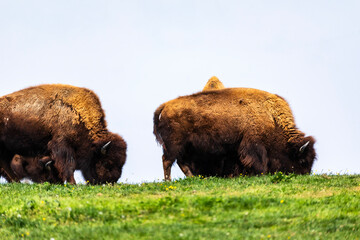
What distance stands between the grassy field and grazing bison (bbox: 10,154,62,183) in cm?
454

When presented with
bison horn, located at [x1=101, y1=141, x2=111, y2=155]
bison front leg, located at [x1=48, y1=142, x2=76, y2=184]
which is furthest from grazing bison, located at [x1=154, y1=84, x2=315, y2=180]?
bison front leg, located at [x1=48, y1=142, x2=76, y2=184]

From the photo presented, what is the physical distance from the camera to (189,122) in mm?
16703

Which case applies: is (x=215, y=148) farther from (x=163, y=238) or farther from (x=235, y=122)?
(x=163, y=238)

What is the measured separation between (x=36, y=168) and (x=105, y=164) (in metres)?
2.01

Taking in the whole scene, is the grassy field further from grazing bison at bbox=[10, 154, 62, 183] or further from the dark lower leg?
the dark lower leg

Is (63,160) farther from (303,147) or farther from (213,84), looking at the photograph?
(213,84)

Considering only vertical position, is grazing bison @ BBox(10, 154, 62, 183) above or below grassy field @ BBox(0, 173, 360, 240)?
below

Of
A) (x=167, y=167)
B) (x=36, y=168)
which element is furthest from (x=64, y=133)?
(x=167, y=167)

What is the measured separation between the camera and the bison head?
627 inches

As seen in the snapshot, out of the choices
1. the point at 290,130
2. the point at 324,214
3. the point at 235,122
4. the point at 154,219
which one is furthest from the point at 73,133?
the point at 324,214

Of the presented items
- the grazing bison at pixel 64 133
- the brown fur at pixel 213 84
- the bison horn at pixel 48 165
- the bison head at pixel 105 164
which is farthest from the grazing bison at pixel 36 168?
the brown fur at pixel 213 84

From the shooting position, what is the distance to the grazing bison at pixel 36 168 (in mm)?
15742

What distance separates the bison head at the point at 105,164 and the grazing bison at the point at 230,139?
1.48m

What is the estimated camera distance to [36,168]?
16266 millimetres
